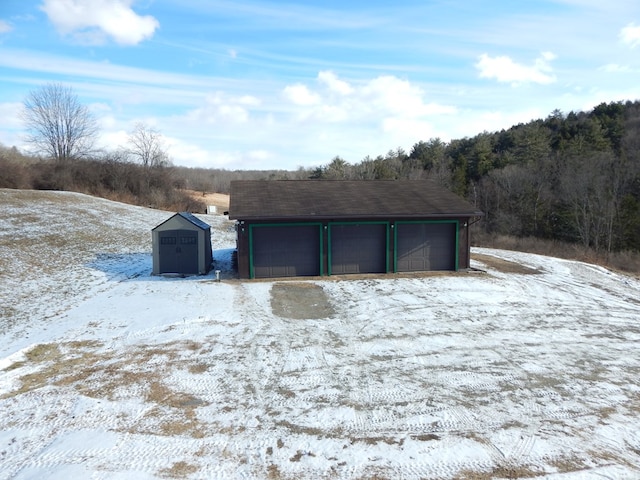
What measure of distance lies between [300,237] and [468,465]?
1152 cm

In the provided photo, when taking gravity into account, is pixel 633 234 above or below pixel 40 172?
below

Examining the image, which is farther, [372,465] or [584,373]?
[584,373]

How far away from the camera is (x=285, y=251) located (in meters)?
16.1

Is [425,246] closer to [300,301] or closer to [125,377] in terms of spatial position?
[300,301]

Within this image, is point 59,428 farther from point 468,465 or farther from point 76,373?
point 468,465

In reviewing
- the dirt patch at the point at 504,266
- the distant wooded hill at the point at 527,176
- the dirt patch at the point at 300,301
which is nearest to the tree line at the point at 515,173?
the distant wooded hill at the point at 527,176

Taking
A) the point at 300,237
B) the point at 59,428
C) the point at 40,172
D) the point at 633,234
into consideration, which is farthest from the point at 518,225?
the point at 40,172

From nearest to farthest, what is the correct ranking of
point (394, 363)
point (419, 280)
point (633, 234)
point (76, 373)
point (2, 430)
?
point (2, 430) < point (76, 373) < point (394, 363) < point (419, 280) < point (633, 234)

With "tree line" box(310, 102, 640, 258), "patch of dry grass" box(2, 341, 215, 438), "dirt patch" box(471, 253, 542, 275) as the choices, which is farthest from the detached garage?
"tree line" box(310, 102, 640, 258)

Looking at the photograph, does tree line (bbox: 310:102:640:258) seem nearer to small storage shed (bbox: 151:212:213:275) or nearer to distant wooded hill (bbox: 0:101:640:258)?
distant wooded hill (bbox: 0:101:640:258)

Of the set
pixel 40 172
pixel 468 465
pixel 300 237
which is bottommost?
pixel 468 465

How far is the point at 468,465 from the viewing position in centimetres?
529

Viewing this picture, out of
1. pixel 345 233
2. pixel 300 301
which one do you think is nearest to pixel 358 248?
pixel 345 233

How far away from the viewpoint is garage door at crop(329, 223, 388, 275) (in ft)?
53.9
